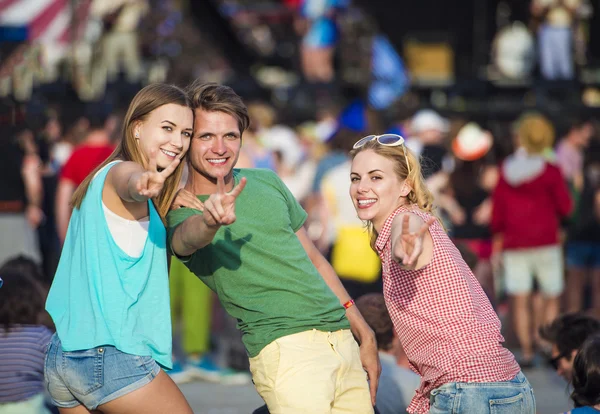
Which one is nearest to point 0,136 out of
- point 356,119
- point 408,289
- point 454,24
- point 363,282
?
point 356,119

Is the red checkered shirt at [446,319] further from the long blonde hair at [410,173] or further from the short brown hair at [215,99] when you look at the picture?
the short brown hair at [215,99]

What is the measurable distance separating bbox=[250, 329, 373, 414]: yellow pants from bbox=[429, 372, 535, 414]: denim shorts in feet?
1.34

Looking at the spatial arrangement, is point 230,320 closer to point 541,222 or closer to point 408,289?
point 541,222

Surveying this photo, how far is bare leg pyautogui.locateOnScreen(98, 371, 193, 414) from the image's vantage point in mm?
3336

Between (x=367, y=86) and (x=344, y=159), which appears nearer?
(x=344, y=159)

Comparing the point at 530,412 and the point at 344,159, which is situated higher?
the point at 344,159

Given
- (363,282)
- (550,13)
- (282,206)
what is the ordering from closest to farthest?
(282,206), (363,282), (550,13)

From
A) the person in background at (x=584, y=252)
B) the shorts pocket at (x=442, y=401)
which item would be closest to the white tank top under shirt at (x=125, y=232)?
the shorts pocket at (x=442, y=401)

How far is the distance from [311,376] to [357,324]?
0.43m

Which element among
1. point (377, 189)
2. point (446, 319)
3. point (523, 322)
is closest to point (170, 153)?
point (377, 189)

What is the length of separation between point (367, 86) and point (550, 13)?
10.0 feet

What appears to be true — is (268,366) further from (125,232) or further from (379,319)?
(379,319)

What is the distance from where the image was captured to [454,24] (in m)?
21.1

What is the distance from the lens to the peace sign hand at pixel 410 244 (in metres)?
3.14
